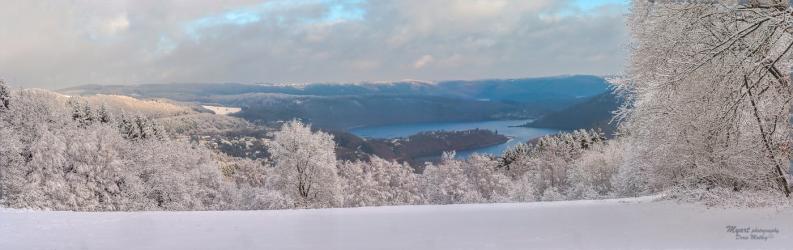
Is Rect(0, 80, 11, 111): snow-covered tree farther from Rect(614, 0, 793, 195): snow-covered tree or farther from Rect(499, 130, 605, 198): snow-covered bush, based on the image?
Rect(499, 130, 605, 198): snow-covered bush

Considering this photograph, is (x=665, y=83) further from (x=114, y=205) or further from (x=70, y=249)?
(x=114, y=205)

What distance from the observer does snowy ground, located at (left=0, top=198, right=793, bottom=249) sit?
9.06 metres

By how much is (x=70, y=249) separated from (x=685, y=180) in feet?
45.3

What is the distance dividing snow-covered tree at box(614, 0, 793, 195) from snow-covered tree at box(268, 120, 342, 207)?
80.8ft

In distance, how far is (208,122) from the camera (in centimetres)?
17775

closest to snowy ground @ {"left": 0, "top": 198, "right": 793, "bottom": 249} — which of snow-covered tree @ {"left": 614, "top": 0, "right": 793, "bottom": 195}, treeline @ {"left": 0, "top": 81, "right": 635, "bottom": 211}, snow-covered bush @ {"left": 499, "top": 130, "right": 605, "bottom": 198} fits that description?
snow-covered tree @ {"left": 614, "top": 0, "right": 793, "bottom": 195}

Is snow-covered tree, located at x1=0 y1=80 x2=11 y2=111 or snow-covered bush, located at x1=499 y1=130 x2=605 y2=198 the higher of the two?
snow-covered tree, located at x1=0 y1=80 x2=11 y2=111

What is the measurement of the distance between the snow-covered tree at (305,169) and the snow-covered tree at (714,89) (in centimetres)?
2461

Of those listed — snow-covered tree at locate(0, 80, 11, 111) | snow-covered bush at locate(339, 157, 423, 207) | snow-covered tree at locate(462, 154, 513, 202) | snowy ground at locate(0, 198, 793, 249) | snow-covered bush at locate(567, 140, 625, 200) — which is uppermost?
snow-covered tree at locate(0, 80, 11, 111)

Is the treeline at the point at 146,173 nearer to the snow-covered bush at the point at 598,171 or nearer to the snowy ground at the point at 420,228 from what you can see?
the snow-covered bush at the point at 598,171

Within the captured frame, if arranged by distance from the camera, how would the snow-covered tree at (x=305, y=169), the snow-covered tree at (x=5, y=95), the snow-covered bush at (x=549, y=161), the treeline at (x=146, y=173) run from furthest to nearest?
the snow-covered bush at (x=549, y=161) → the snow-covered tree at (x=305, y=169) → the snow-covered tree at (x=5, y=95) → the treeline at (x=146, y=173)

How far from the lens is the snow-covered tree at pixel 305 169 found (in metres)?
36.7

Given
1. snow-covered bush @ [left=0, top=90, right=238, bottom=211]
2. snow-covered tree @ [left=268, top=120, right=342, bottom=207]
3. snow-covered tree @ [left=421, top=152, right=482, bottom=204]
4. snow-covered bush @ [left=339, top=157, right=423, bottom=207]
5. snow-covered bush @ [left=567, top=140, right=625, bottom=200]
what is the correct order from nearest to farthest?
snow-covered bush @ [left=0, top=90, right=238, bottom=211]
snow-covered tree @ [left=268, top=120, right=342, bottom=207]
snow-covered bush @ [left=567, top=140, right=625, bottom=200]
snow-covered bush @ [left=339, top=157, right=423, bottom=207]
snow-covered tree @ [left=421, top=152, right=482, bottom=204]

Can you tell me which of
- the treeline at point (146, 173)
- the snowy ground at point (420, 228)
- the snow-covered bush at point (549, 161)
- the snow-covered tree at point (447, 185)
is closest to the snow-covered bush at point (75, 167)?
the treeline at point (146, 173)
